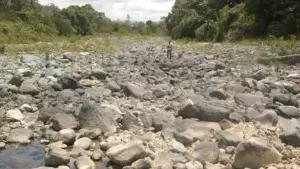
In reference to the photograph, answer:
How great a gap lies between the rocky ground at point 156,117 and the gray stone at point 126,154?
0.05ft

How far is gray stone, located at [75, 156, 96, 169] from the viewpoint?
210 inches

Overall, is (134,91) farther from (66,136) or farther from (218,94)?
(66,136)

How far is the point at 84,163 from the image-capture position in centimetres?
541

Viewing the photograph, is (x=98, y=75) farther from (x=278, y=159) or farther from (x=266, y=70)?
(x=278, y=159)

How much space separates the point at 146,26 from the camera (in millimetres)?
48969

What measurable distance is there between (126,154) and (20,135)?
224 centimetres

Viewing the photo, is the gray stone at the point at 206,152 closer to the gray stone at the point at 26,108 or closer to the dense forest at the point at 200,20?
the gray stone at the point at 26,108

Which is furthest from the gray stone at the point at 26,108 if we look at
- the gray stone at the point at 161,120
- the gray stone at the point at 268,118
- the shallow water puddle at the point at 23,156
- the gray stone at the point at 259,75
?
the gray stone at the point at 259,75

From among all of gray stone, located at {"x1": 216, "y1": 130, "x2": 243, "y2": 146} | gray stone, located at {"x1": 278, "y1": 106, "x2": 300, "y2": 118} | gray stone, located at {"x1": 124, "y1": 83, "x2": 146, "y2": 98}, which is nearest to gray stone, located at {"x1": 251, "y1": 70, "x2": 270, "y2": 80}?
gray stone, located at {"x1": 278, "y1": 106, "x2": 300, "y2": 118}

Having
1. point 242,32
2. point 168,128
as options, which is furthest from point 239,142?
point 242,32

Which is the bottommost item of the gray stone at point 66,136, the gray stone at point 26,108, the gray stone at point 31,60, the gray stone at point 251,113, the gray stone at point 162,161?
the gray stone at point 162,161

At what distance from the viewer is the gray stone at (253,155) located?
17.1ft

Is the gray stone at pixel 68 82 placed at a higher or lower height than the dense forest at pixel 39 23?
lower

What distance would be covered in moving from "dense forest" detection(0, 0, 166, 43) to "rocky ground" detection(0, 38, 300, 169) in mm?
14867
